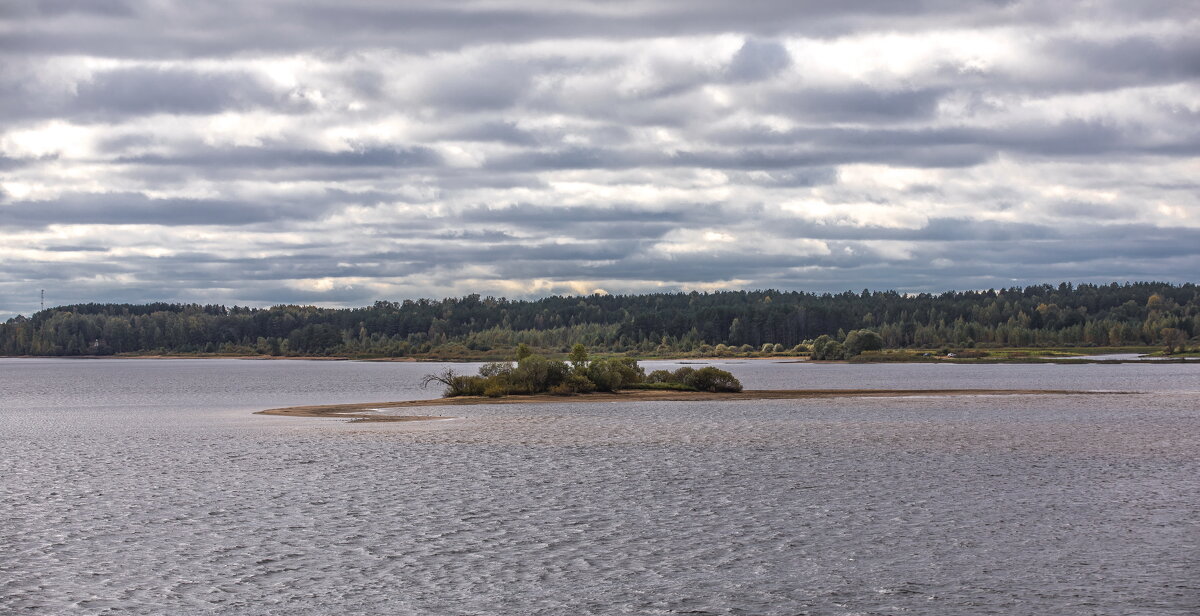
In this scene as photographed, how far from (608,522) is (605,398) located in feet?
172

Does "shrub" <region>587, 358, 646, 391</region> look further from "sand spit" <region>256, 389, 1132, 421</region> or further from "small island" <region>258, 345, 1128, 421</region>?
"sand spit" <region>256, 389, 1132, 421</region>

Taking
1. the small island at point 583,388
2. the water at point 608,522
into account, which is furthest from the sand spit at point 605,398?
the water at point 608,522

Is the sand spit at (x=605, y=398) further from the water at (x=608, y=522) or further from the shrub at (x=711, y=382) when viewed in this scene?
the water at (x=608, y=522)

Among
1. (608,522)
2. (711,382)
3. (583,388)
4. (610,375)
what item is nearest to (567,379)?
(583,388)

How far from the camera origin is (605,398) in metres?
78.7

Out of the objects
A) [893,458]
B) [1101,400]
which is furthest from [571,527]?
[1101,400]

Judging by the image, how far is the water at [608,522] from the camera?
19.3 m

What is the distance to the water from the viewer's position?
19.3 meters

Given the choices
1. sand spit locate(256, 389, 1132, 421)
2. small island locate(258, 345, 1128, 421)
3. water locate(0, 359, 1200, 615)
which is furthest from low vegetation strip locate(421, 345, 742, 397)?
water locate(0, 359, 1200, 615)

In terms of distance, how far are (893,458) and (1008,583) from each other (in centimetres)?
1939

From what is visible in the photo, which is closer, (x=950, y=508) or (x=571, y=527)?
(x=571, y=527)

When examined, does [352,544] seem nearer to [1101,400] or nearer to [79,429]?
[79,429]

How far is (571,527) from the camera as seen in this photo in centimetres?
2561

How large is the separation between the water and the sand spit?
52.2ft
